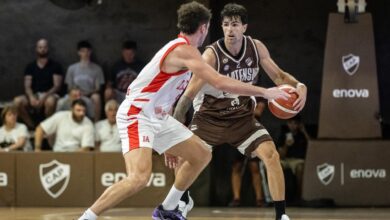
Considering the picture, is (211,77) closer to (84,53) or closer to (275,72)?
(275,72)

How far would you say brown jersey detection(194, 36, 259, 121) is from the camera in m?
7.77

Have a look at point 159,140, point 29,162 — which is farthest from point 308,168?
point 159,140

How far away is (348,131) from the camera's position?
10961 mm

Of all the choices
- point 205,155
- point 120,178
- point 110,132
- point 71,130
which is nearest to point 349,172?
point 120,178

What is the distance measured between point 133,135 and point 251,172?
495 cm

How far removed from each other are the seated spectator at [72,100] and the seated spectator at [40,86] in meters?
0.09

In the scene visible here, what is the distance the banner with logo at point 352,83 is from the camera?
35.9ft

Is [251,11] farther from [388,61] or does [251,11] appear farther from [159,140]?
[159,140]

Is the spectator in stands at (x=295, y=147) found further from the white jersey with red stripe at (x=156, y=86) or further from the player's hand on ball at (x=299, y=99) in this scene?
the white jersey with red stripe at (x=156, y=86)

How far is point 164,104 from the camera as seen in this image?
687 centimetres

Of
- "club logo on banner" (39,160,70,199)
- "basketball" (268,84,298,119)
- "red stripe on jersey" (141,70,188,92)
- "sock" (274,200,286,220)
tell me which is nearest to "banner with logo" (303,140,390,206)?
"club logo on banner" (39,160,70,199)

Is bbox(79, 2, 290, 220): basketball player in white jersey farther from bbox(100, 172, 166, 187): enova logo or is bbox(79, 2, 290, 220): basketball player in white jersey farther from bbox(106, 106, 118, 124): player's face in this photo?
bbox(106, 106, 118, 124): player's face

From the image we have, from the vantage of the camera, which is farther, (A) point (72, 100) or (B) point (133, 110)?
(A) point (72, 100)

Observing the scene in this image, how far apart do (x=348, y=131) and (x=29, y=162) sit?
3.77 metres
